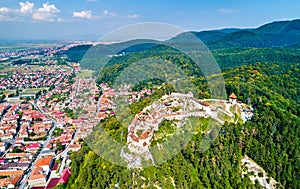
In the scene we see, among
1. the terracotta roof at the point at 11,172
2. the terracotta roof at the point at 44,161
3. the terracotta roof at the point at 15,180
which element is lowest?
the terracotta roof at the point at 11,172

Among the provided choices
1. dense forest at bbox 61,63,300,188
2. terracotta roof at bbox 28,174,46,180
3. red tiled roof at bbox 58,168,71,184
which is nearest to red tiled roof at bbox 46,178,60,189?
red tiled roof at bbox 58,168,71,184

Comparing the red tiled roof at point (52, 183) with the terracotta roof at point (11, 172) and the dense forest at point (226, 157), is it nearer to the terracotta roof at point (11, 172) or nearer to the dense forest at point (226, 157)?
the dense forest at point (226, 157)

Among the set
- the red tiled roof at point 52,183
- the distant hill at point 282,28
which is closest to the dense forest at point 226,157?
the red tiled roof at point 52,183

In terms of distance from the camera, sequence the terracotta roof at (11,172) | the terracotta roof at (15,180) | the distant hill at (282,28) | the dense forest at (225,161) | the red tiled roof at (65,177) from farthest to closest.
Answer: the distant hill at (282,28), the terracotta roof at (11,172), the terracotta roof at (15,180), the red tiled roof at (65,177), the dense forest at (225,161)

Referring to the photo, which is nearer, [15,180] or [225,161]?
[225,161]

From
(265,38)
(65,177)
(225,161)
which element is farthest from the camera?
(265,38)

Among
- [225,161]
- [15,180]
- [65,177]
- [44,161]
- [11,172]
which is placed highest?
[225,161]

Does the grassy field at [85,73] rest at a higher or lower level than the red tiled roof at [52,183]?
lower

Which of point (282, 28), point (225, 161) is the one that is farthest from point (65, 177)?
point (282, 28)

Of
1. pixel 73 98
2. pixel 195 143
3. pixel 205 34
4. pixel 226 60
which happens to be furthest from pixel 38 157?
pixel 205 34

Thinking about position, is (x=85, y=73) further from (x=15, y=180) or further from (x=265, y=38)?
(x=265, y=38)

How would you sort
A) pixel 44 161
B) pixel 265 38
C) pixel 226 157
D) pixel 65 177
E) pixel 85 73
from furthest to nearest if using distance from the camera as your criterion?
pixel 265 38 < pixel 85 73 < pixel 44 161 < pixel 65 177 < pixel 226 157

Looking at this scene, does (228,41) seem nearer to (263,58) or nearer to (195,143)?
(263,58)
